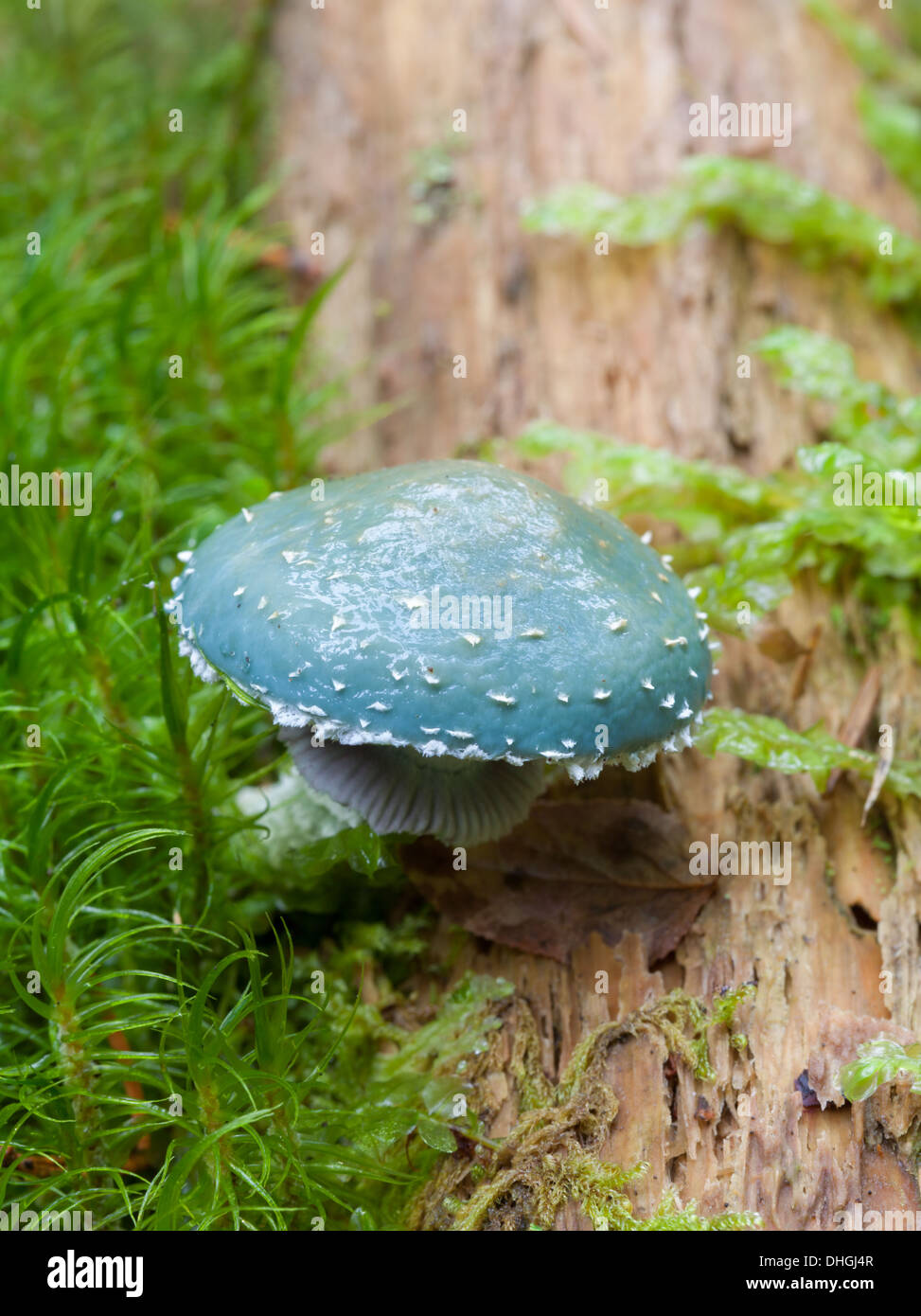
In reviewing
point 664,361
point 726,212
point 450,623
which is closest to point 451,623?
point 450,623

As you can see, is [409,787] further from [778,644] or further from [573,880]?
[778,644]

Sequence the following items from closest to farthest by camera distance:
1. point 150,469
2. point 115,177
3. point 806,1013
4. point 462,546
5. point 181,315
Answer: point 462,546, point 806,1013, point 150,469, point 181,315, point 115,177

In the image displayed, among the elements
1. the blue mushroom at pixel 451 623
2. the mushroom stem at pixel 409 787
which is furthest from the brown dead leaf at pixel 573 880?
the blue mushroom at pixel 451 623

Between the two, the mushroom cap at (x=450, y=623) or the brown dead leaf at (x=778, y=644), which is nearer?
the mushroom cap at (x=450, y=623)

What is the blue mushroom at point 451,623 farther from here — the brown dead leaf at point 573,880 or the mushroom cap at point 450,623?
the brown dead leaf at point 573,880
